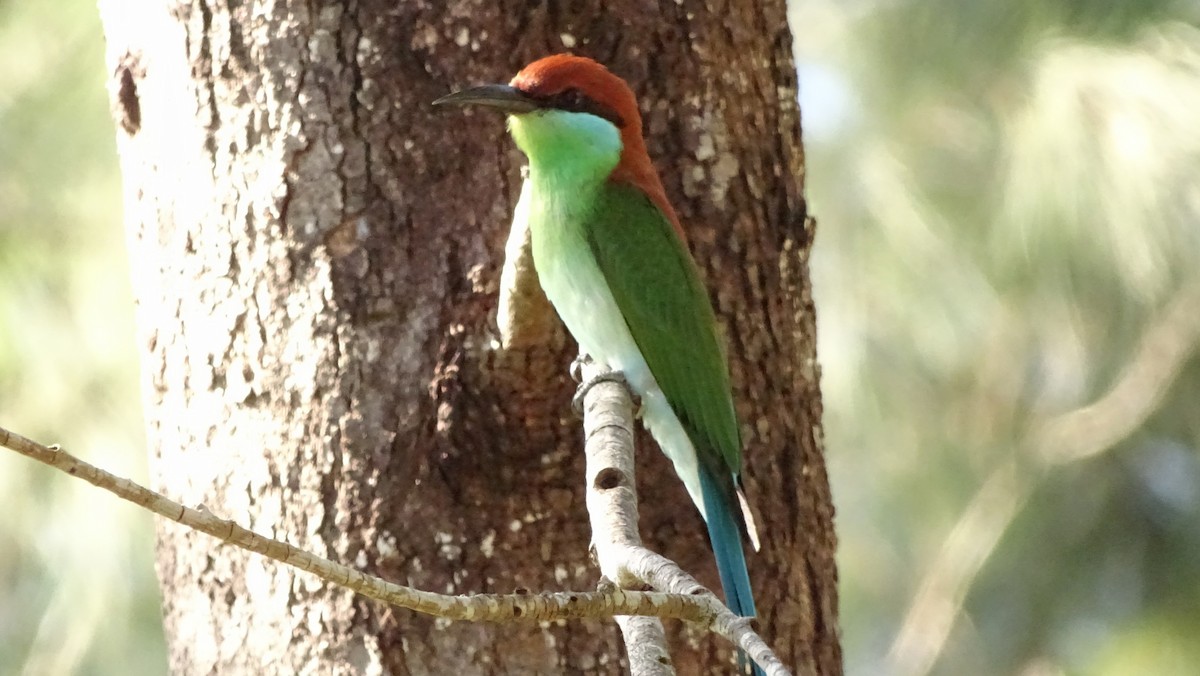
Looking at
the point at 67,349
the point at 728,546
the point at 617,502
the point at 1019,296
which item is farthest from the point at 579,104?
the point at 1019,296

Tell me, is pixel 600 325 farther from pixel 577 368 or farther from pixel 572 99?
pixel 572 99

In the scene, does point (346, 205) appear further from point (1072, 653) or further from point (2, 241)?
point (1072, 653)

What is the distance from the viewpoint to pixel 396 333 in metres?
1.77

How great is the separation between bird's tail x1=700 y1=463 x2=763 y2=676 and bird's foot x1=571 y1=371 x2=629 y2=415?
6.5 inches

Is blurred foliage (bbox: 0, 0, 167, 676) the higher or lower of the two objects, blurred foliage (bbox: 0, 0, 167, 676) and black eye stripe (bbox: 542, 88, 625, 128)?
the higher

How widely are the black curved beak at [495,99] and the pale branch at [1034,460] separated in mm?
2226

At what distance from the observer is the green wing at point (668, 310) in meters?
1.87

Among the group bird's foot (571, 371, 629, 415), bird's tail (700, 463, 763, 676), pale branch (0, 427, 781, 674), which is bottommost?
pale branch (0, 427, 781, 674)

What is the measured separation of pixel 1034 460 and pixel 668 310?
7.14 ft

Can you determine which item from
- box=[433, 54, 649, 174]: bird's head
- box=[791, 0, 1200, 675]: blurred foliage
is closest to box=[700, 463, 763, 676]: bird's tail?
box=[433, 54, 649, 174]: bird's head

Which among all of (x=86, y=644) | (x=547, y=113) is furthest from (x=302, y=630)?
(x=86, y=644)

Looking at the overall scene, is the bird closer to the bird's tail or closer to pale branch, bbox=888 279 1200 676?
the bird's tail

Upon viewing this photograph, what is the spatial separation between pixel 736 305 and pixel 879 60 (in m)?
2.07

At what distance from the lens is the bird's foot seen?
5.41ft
